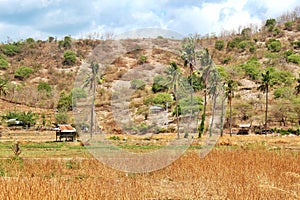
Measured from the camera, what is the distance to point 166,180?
10.6 meters

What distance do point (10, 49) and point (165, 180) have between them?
350ft

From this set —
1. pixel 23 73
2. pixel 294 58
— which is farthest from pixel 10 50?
pixel 294 58

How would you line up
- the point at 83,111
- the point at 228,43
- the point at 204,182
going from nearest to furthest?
the point at 204,182, the point at 83,111, the point at 228,43

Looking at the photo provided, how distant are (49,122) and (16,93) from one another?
1751 centimetres

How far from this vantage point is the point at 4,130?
1951 inches

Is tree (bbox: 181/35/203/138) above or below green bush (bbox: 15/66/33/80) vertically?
below

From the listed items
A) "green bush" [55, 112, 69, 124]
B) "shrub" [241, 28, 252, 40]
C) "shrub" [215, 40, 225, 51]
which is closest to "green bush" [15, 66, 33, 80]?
"green bush" [55, 112, 69, 124]

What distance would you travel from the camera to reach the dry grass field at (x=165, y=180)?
289 inches

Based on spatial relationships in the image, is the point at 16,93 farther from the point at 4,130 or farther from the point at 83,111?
the point at 83,111

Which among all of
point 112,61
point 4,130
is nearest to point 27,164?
point 112,61

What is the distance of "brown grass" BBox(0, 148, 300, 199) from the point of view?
7336 mm

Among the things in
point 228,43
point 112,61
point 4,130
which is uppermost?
point 228,43

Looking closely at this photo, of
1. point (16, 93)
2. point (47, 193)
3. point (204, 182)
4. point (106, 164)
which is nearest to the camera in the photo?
point (47, 193)

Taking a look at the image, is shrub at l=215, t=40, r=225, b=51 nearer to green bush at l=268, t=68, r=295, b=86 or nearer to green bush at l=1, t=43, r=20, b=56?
green bush at l=268, t=68, r=295, b=86
